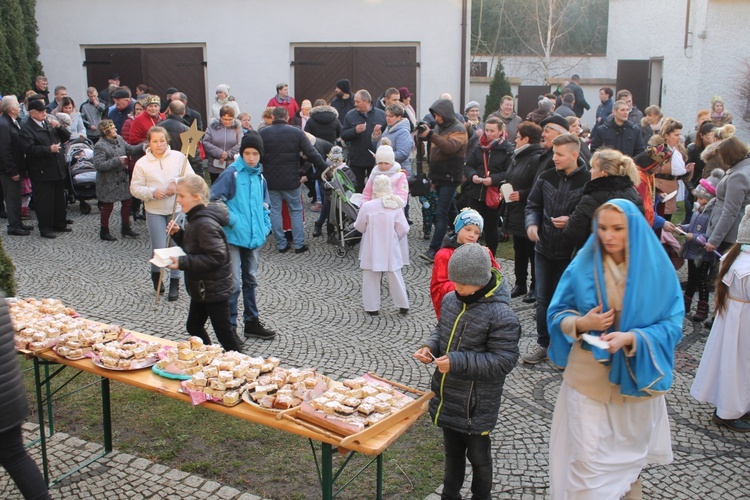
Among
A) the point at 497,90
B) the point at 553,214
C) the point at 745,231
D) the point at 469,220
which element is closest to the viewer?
the point at 745,231

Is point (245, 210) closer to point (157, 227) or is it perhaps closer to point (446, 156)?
point (157, 227)

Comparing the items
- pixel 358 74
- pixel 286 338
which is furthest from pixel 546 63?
pixel 286 338

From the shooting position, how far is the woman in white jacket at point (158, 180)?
8234 mm

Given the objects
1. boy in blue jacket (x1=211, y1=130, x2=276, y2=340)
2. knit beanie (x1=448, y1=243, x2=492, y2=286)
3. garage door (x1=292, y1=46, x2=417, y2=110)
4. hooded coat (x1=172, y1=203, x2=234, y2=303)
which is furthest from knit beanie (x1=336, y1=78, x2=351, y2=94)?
knit beanie (x1=448, y1=243, x2=492, y2=286)

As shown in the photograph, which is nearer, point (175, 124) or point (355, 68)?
point (175, 124)

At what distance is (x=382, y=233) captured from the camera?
7.91 meters

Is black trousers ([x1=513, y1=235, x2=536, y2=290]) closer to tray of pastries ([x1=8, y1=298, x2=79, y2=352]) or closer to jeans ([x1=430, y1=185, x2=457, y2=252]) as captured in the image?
jeans ([x1=430, y1=185, x2=457, y2=252])

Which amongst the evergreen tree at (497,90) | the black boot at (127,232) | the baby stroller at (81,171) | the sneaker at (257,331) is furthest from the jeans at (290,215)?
the evergreen tree at (497,90)

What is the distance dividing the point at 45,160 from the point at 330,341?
6.31m

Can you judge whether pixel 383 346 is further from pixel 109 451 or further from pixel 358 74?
pixel 358 74

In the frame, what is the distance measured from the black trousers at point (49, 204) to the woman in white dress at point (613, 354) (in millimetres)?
9416

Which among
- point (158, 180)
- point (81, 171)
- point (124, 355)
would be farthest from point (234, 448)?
point (81, 171)

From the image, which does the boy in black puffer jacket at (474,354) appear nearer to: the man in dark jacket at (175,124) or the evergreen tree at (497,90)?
the man in dark jacket at (175,124)

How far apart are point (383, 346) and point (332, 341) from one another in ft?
1.69
